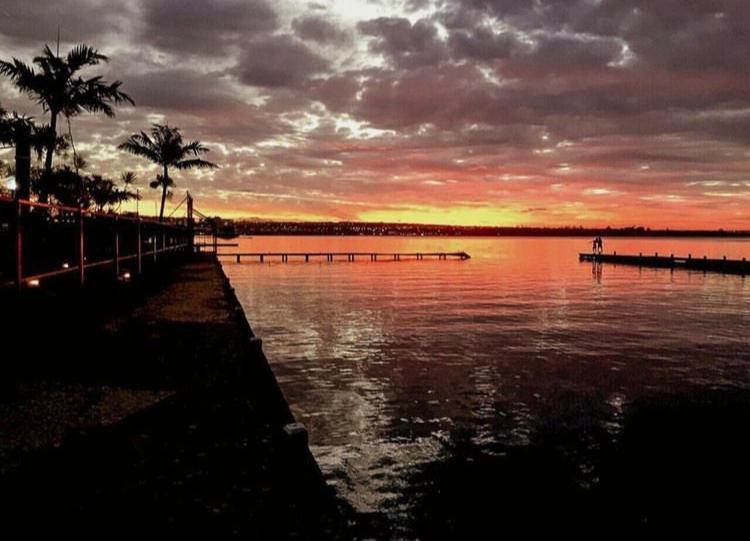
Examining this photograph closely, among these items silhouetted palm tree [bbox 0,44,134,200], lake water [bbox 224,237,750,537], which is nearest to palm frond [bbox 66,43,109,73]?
silhouetted palm tree [bbox 0,44,134,200]

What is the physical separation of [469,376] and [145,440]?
1292 cm

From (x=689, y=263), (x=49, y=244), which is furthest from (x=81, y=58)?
(x=689, y=263)

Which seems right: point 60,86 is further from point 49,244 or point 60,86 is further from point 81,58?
point 49,244

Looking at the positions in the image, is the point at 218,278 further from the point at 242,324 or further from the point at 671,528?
the point at 671,528

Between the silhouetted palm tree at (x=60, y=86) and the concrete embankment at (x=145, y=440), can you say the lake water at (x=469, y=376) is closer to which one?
the concrete embankment at (x=145, y=440)

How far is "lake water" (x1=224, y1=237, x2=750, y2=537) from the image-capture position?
10.1 m

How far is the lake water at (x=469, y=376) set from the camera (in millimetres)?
10134

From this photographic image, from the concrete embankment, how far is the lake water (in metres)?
2.79

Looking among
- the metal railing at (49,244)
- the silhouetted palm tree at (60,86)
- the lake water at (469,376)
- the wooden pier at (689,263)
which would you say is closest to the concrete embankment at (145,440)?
the metal railing at (49,244)

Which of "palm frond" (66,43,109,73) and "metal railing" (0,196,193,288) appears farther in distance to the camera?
"palm frond" (66,43,109,73)

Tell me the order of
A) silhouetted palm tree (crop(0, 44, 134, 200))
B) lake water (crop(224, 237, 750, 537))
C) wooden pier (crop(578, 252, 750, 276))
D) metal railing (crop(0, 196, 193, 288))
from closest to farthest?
metal railing (crop(0, 196, 193, 288)), lake water (crop(224, 237, 750, 537)), silhouetted palm tree (crop(0, 44, 134, 200)), wooden pier (crop(578, 252, 750, 276))

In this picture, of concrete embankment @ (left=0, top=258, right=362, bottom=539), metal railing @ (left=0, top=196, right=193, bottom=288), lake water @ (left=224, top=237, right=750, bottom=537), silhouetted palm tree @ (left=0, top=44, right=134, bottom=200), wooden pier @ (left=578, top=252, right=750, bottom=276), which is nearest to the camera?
concrete embankment @ (left=0, top=258, right=362, bottom=539)

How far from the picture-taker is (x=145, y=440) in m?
5.26

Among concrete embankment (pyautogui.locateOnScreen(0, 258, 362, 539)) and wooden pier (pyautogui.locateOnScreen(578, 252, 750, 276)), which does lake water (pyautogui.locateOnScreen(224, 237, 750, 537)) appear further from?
wooden pier (pyautogui.locateOnScreen(578, 252, 750, 276))
